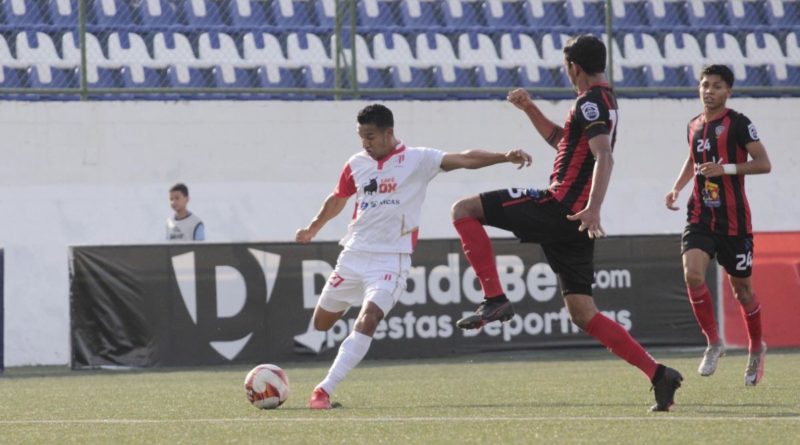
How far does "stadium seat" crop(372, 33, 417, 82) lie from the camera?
736 inches

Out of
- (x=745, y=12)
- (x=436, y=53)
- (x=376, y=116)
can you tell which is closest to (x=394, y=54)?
(x=436, y=53)

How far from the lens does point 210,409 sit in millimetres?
7762

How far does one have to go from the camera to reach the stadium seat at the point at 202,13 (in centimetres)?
1845

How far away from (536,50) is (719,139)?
10.4 m

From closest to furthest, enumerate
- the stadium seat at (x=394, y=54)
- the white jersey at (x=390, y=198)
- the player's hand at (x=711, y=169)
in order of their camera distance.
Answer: the white jersey at (x=390, y=198)
the player's hand at (x=711, y=169)
the stadium seat at (x=394, y=54)

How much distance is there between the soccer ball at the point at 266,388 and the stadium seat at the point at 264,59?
11047 millimetres

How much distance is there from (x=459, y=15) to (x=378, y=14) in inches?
44.8

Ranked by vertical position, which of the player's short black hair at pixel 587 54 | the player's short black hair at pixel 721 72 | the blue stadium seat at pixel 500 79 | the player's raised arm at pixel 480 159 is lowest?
the player's raised arm at pixel 480 159

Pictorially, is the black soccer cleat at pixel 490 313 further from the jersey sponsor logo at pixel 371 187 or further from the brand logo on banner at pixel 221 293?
the brand logo on banner at pixel 221 293

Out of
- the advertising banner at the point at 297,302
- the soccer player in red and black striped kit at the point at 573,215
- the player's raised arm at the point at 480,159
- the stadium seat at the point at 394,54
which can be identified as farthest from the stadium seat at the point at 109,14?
the soccer player in red and black striped kit at the point at 573,215

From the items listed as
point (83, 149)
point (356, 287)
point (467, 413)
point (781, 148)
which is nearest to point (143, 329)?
point (83, 149)

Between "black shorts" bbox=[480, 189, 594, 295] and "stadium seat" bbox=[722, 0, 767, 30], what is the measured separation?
13.7 metres

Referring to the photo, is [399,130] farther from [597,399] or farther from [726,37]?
[597,399]

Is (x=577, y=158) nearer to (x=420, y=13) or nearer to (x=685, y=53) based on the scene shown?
(x=420, y=13)
